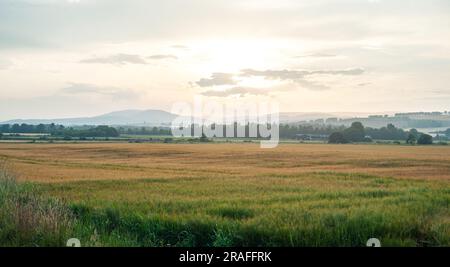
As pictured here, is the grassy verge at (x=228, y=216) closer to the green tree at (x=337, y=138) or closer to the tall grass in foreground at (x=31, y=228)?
the tall grass in foreground at (x=31, y=228)

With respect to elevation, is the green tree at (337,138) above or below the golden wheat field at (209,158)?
above

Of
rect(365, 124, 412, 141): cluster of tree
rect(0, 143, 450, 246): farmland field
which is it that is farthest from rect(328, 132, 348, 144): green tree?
rect(0, 143, 450, 246): farmland field

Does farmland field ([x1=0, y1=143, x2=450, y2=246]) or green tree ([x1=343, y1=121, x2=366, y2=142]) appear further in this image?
green tree ([x1=343, y1=121, x2=366, y2=142])

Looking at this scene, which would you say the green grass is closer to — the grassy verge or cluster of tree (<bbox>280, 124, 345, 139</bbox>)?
the grassy verge

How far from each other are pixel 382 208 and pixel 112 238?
20.0 ft

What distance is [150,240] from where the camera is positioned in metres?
9.66

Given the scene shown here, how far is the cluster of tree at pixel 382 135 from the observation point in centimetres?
2421

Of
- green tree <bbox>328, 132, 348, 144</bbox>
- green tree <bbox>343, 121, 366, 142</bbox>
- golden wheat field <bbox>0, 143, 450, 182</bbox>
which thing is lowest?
golden wheat field <bbox>0, 143, 450, 182</bbox>

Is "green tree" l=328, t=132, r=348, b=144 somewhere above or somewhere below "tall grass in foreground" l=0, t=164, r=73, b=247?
above

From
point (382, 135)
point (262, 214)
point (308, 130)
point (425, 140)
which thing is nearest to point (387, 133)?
point (382, 135)

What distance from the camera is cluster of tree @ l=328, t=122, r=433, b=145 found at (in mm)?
24208

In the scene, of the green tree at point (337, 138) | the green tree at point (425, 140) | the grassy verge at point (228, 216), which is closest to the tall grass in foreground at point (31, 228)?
the grassy verge at point (228, 216)
